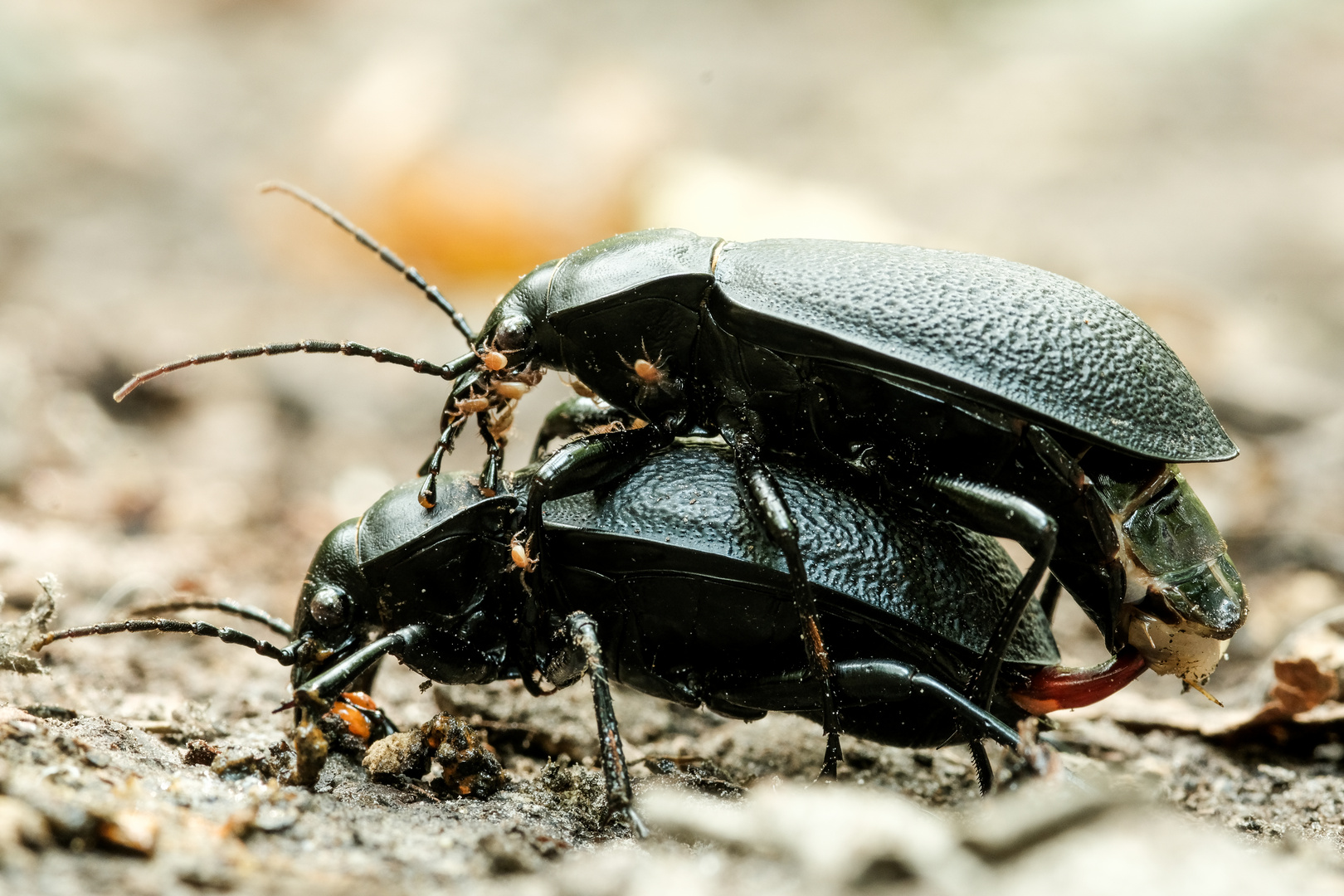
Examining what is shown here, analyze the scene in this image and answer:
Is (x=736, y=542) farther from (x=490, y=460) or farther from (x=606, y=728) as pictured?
(x=490, y=460)

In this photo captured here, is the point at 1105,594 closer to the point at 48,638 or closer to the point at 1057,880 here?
the point at 1057,880

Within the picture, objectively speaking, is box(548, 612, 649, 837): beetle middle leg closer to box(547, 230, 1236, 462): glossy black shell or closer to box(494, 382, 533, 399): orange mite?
box(494, 382, 533, 399): orange mite

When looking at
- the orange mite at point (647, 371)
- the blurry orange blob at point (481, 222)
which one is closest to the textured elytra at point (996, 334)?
the orange mite at point (647, 371)

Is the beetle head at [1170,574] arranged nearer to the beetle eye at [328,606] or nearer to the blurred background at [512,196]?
the blurred background at [512,196]

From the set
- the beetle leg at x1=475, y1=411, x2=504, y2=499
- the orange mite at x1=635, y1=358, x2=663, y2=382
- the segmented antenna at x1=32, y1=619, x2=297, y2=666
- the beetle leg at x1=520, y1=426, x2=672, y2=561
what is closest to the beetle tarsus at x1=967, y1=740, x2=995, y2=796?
the beetle leg at x1=520, y1=426, x2=672, y2=561

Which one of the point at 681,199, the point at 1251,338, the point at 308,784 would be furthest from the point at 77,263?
the point at 1251,338
